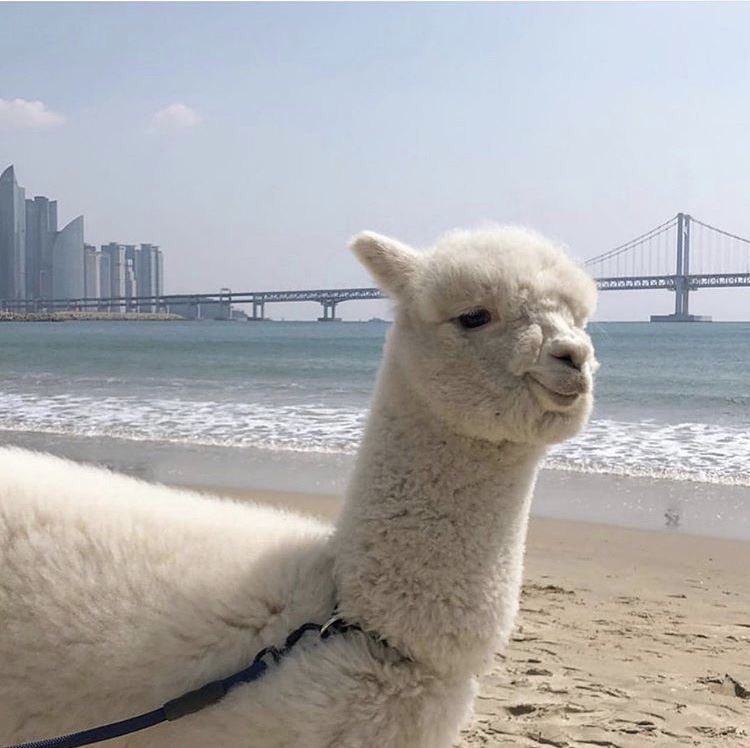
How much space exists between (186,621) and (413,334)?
759mm

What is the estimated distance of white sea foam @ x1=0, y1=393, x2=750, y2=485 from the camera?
10711 millimetres

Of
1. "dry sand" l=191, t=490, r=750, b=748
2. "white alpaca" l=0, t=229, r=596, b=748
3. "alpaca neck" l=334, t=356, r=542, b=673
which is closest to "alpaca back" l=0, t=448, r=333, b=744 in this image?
"white alpaca" l=0, t=229, r=596, b=748

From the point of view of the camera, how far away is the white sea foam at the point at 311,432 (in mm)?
10711

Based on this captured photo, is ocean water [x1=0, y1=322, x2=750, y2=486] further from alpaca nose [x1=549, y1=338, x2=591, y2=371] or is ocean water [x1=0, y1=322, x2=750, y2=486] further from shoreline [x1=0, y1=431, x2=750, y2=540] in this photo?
alpaca nose [x1=549, y1=338, x2=591, y2=371]

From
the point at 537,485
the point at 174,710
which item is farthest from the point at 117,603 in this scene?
the point at 537,485

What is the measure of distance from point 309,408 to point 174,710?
1609 cm

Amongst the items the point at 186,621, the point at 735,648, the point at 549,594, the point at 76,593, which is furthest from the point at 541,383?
the point at 549,594

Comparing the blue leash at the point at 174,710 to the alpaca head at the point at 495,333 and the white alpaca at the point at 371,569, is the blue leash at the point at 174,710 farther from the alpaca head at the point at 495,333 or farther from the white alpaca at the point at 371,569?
the alpaca head at the point at 495,333

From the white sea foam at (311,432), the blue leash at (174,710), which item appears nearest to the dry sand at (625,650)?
the blue leash at (174,710)

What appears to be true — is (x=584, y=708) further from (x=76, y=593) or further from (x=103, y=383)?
(x=103, y=383)

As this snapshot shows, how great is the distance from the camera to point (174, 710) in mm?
1790

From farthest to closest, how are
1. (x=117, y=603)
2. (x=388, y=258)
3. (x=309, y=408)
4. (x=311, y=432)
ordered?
(x=309, y=408)
(x=311, y=432)
(x=388, y=258)
(x=117, y=603)

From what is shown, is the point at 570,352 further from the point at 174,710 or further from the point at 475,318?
the point at 174,710

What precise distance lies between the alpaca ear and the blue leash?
759 mm
